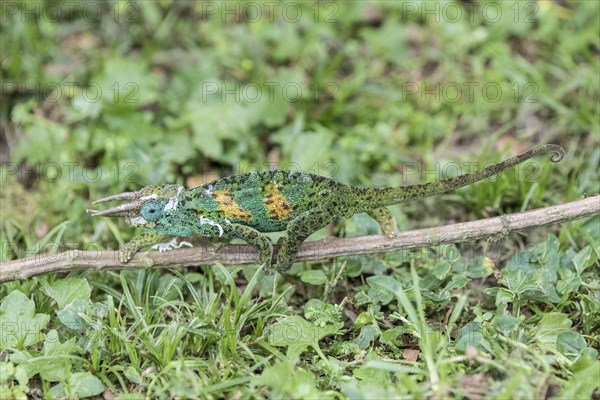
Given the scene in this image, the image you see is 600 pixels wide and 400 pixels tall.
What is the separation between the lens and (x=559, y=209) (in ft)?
15.0

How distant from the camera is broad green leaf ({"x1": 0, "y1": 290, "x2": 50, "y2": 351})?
14.7 feet

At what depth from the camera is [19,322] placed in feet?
14.9

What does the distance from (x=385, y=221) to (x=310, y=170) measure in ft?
4.92

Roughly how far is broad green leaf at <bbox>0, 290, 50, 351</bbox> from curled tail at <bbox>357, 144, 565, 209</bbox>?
2279 millimetres

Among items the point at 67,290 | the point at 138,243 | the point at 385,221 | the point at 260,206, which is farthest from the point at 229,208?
the point at 67,290

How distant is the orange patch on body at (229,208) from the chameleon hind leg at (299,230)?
30 cm

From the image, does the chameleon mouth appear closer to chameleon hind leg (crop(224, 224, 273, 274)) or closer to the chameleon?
the chameleon

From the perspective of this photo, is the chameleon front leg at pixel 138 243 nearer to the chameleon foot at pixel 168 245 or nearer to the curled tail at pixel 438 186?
the chameleon foot at pixel 168 245

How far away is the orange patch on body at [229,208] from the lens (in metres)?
4.71

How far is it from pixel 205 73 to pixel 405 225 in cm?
277

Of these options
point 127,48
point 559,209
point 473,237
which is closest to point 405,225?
point 473,237

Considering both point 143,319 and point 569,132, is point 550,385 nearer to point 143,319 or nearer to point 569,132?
point 143,319

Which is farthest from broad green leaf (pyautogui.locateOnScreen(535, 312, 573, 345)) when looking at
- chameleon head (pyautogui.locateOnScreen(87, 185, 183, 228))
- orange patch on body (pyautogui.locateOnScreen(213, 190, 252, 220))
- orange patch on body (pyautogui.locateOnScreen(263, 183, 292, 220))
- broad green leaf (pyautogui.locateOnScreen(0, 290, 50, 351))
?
Result: broad green leaf (pyautogui.locateOnScreen(0, 290, 50, 351))

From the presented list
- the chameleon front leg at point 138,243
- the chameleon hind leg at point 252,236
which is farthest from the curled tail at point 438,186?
the chameleon front leg at point 138,243
